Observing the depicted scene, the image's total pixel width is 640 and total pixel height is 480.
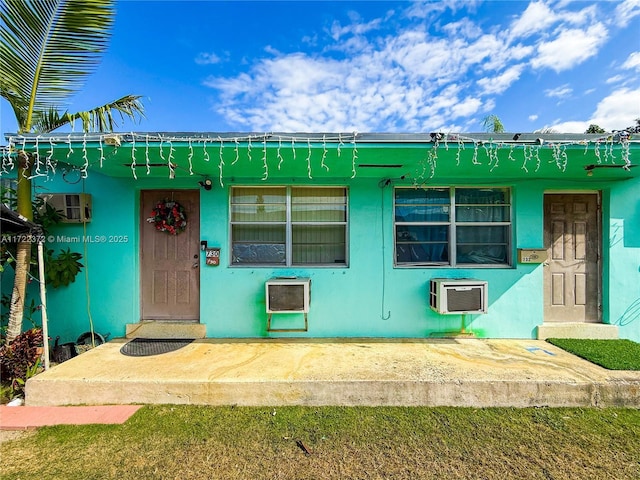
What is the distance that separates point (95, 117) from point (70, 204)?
143 cm

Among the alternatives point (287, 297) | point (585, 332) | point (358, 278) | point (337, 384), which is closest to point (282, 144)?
point (287, 297)

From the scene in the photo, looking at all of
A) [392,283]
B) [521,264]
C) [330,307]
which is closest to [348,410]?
[330,307]

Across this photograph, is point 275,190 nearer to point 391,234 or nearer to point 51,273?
point 391,234

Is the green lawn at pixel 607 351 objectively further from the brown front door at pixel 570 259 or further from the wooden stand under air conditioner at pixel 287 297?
the wooden stand under air conditioner at pixel 287 297

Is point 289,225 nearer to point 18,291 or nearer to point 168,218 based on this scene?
point 168,218

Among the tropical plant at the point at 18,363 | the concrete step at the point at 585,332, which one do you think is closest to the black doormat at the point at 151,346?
the tropical plant at the point at 18,363

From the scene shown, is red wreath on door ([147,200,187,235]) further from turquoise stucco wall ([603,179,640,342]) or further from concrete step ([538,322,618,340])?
turquoise stucco wall ([603,179,640,342])

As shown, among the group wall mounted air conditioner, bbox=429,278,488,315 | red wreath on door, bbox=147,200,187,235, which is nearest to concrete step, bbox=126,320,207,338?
red wreath on door, bbox=147,200,187,235

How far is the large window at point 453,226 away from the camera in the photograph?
432cm

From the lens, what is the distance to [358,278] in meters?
4.20

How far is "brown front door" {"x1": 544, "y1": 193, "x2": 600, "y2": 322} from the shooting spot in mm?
4309

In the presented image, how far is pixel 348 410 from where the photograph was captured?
8.96 feet

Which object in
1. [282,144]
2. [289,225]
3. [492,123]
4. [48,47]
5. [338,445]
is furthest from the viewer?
[492,123]

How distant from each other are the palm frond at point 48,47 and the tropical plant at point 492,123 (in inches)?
374
